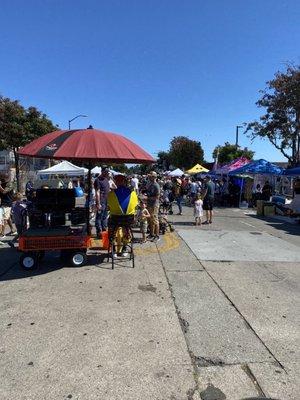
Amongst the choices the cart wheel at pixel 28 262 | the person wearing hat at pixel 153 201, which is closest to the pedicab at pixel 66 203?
the cart wheel at pixel 28 262

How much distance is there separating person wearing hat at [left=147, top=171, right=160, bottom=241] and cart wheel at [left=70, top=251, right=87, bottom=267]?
3132 millimetres

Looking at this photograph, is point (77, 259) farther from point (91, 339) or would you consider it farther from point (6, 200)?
point (6, 200)

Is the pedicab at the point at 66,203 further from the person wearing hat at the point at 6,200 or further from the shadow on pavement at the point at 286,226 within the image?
the shadow on pavement at the point at 286,226

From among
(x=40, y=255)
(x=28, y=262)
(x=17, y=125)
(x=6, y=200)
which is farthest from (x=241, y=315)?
(x=17, y=125)

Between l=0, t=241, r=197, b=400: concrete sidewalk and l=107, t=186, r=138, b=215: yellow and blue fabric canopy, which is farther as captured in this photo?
l=107, t=186, r=138, b=215: yellow and blue fabric canopy

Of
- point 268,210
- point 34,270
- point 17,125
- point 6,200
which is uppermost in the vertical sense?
point 17,125

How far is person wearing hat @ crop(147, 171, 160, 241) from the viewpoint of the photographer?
33.3 ft

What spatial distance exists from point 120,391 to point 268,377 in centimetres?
135

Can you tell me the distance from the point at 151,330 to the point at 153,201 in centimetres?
576

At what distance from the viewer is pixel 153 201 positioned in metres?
10.2

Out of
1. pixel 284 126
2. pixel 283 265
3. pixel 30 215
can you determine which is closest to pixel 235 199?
pixel 284 126

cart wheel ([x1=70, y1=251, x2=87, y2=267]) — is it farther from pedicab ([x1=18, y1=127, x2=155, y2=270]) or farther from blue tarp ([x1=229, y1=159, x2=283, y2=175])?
blue tarp ([x1=229, y1=159, x2=283, y2=175])

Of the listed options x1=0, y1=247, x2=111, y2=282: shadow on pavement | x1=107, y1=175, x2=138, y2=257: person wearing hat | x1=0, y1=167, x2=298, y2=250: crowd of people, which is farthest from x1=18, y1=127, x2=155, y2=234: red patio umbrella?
x1=0, y1=247, x2=111, y2=282: shadow on pavement

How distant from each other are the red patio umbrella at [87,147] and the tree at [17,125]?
69.2ft
